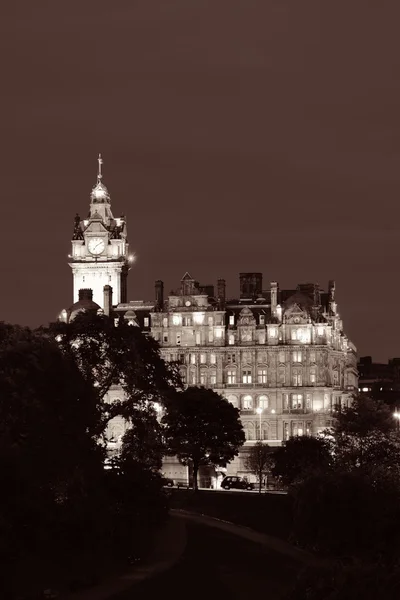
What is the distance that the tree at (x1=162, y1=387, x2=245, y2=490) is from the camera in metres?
155

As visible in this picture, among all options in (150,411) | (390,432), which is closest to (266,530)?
(150,411)

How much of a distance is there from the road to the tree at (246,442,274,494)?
56.9m

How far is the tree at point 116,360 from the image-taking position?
111938mm

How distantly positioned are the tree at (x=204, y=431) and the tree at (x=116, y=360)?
126 ft

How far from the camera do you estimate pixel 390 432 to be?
167 meters

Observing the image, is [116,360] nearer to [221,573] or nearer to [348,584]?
[221,573]

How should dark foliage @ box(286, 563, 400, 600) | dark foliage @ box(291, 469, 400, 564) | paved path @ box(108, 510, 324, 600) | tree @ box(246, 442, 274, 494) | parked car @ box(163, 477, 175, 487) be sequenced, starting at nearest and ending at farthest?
dark foliage @ box(286, 563, 400, 600)
paved path @ box(108, 510, 324, 600)
dark foliage @ box(291, 469, 400, 564)
parked car @ box(163, 477, 175, 487)
tree @ box(246, 442, 274, 494)

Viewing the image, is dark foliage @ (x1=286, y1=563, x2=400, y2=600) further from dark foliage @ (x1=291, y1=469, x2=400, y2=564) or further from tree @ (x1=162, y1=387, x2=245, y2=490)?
tree @ (x1=162, y1=387, x2=245, y2=490)

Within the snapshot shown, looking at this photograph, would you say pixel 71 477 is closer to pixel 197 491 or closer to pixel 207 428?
pixel 197 491

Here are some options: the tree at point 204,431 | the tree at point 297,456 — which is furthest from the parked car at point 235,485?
the tree at point 297,456

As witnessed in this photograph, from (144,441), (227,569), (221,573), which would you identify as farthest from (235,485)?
(221,573)

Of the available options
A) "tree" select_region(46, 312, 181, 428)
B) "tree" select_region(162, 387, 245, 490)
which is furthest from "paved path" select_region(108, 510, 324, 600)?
"tree" select_region(162, 387, 245, 490)

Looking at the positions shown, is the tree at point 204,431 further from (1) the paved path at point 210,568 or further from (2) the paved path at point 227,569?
(2) the paved path at point 227,569

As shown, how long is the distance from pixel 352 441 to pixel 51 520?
2590 inches
